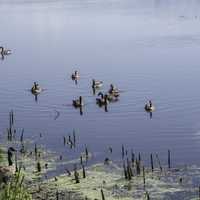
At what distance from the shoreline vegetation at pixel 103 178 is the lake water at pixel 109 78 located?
4.64 ft

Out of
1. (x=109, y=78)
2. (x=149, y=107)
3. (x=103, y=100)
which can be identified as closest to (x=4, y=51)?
(x=109, y=78)

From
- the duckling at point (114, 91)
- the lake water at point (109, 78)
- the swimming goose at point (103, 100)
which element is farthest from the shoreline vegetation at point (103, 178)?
the duckling at point (114, 91)

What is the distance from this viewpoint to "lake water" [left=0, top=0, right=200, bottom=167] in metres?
34.7

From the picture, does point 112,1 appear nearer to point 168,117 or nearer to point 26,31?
point 26,31

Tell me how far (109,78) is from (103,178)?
26.4 m

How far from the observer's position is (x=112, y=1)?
144 metres

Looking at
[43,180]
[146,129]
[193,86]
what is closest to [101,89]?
[193,86]

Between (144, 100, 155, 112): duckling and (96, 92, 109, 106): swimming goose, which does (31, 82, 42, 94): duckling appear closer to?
(96, 92, 109, 106): swimming goose

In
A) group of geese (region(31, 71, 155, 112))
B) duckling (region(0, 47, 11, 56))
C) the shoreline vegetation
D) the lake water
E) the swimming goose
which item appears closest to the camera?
the shoreline vegetation

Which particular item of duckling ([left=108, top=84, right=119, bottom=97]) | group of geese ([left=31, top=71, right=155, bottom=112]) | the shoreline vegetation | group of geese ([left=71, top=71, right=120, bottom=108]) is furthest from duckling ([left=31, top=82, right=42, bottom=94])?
the shoreline vegetation

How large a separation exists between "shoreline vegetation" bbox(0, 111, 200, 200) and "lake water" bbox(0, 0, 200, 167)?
4.64 feet

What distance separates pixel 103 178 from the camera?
2656 cm

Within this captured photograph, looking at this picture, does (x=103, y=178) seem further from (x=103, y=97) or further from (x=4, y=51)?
(x=4, y=51)

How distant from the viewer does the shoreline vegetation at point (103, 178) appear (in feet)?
79.6
